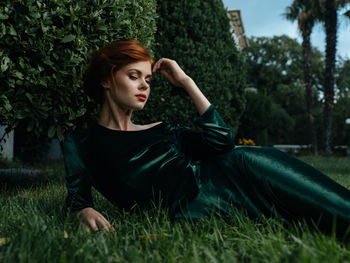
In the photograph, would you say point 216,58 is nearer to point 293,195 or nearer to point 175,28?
point 175,28

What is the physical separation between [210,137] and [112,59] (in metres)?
0.86

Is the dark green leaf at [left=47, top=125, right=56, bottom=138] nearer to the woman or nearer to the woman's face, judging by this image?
the woman

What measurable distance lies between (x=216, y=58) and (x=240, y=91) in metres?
1.70

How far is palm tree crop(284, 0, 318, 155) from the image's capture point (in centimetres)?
2036

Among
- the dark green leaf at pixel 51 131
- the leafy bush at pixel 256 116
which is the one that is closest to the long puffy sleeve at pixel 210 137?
the dark green leaf at pixel 51 131

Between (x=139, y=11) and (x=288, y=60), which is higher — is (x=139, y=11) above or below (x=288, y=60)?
below

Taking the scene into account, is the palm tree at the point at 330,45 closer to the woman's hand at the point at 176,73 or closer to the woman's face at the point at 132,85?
the woman's hand at the point at 176,73

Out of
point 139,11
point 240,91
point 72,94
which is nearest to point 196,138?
point 72,94

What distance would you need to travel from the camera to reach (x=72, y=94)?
309 centimetres

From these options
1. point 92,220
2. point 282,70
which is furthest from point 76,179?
point 282,70

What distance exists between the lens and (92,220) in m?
2.03

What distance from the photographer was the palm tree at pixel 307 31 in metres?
20.4

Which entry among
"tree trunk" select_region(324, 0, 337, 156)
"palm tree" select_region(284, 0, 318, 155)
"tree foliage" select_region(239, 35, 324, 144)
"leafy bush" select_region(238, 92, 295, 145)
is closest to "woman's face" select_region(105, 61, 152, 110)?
"leafy bush" select_region(238, 92, 295, 145)

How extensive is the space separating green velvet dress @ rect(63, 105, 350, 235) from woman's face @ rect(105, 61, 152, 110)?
22 centimetres
